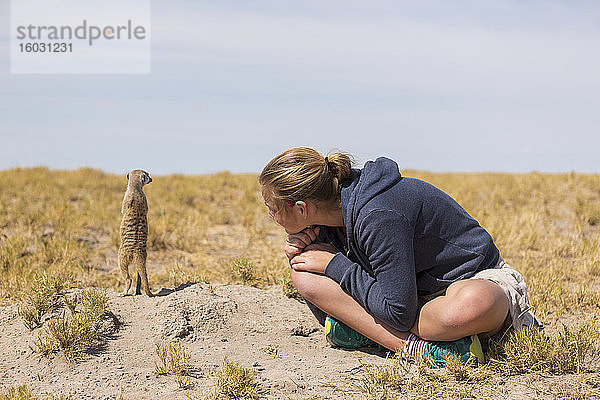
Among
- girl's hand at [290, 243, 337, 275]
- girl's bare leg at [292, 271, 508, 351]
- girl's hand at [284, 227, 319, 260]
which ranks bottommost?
girl's bare leg at [292, 271, 508, 351]

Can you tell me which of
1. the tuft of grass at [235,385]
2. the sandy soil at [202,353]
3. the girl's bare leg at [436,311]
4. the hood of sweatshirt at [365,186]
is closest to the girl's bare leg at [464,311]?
the girl's bare leg at [436,311]

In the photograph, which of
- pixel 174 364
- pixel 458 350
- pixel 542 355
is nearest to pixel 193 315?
pixel 174 364

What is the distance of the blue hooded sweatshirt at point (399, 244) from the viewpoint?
128 inches

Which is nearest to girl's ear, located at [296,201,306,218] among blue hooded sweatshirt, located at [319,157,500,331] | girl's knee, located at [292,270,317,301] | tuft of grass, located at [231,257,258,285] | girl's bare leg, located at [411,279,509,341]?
blue hooded sweatshirt, located at [319,157,500,331]

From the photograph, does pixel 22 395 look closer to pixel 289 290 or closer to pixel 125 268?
pixel 125 268

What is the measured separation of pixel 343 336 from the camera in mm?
3945

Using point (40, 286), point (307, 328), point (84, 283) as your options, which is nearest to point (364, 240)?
point (307, 328)

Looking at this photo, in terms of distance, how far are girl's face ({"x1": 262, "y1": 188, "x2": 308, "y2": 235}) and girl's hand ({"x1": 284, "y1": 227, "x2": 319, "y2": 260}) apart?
0.17 m

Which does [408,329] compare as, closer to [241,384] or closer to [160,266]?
[241,384]

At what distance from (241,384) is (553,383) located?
175cm

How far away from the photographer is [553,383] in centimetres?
331

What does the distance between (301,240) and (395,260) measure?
2.77 ft

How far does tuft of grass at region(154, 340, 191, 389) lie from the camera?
11.4 ft

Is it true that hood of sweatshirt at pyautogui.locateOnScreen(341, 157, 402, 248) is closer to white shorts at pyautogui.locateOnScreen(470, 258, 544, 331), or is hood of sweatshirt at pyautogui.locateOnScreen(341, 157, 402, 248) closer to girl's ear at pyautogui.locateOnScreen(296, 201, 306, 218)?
girl's ear at pyautogui.locateOnScreen(296, 201, 306, 218)
